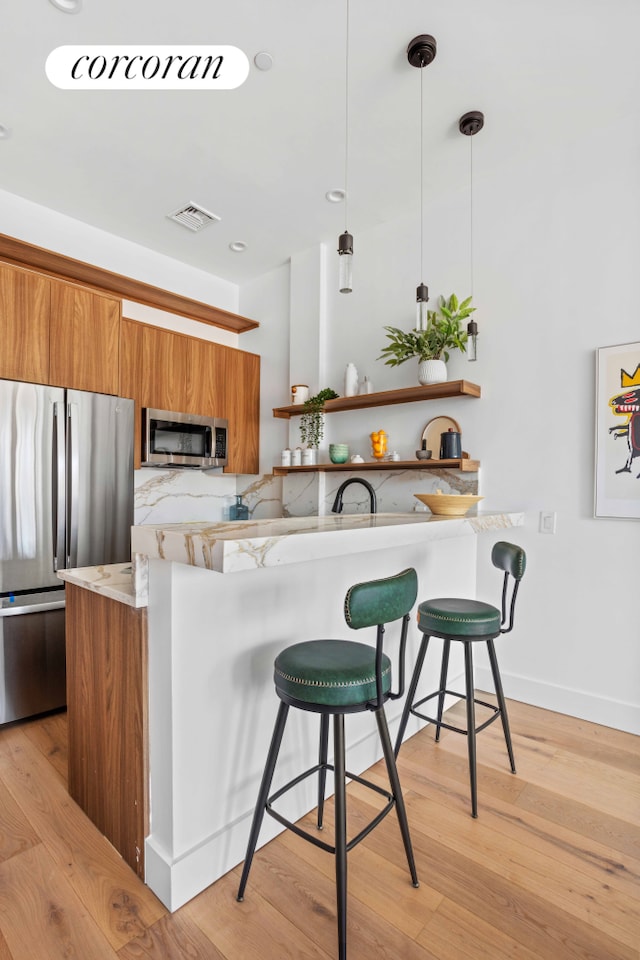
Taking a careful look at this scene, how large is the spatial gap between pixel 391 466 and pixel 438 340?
827 mm

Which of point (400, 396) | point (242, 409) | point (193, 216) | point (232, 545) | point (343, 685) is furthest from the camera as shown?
point (242, 409)

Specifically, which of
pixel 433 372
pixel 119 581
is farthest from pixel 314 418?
pixel 119 581

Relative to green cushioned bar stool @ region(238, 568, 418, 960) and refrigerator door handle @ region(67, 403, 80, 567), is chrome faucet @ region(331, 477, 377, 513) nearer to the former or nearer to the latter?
refrigerator door handle @ region(67, 403, 80, 567)

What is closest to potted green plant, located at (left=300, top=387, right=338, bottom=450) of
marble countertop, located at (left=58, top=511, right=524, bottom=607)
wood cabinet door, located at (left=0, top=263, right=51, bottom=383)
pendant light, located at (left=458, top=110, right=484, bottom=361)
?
pendant light, located at (left=458, top=110, right=484, bottom=361)

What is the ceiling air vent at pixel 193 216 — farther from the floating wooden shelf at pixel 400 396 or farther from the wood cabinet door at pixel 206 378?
the floating wooden shelf at pixel 400 396

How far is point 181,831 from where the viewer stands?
1.42m

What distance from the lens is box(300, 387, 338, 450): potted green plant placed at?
11.7 feet

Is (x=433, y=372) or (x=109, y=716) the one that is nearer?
(x=109, y=716)

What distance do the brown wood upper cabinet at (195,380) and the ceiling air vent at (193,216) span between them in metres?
0.76

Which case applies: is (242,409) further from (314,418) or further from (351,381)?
(351,381)

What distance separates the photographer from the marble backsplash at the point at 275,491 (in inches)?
128

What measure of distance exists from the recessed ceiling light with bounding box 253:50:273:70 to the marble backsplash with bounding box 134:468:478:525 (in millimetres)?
2259

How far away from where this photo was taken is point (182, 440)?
3.68 meters

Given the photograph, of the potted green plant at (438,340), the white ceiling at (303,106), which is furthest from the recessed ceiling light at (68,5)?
the potted green plant at (438,340)
